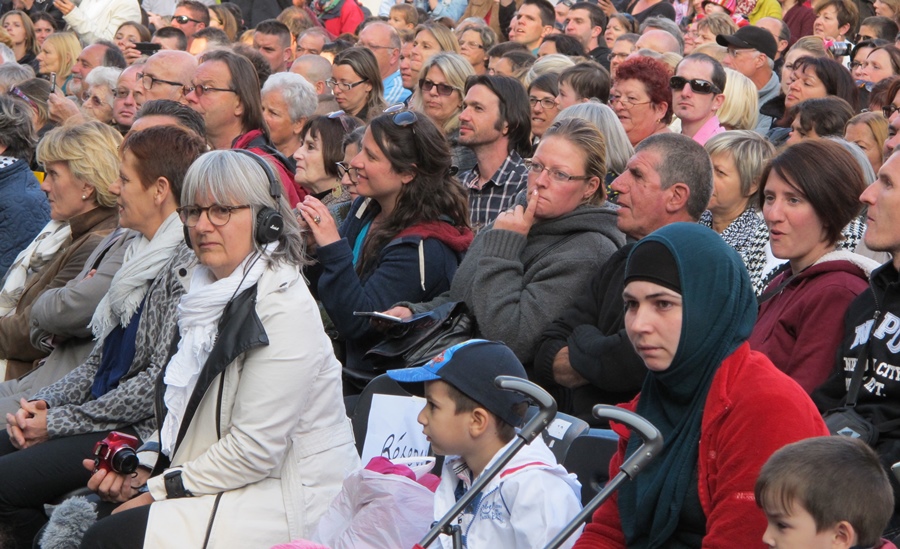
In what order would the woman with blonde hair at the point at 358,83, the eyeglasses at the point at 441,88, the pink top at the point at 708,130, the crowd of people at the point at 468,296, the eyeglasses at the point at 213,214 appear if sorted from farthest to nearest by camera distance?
1. the woman with blonde hair at the point at 358,83
2. the eyeglasses at the point at 441,88
3. the pink top at the point at 708,130
4. the eyeglasses at the point at 213,214
5. the crowd of people at the point at 468,296

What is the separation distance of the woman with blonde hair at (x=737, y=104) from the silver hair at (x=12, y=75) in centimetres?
579

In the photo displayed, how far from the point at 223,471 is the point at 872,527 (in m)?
2.10

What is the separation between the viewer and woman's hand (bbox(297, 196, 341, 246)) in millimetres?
5211

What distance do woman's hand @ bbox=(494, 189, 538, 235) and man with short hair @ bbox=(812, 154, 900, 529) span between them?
1.44 m

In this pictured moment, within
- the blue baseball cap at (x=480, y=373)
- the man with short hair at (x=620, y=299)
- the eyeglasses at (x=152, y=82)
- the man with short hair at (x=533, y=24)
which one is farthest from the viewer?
the man with short hair at (x=533, y=24)

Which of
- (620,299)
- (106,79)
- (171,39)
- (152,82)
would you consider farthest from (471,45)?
(620,299)

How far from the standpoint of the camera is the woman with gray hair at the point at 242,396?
386 cm

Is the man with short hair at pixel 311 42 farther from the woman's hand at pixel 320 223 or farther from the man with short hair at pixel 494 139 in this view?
the woman's hand at pixel 320 223

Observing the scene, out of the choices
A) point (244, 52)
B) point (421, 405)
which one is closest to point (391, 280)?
point (421, 405)

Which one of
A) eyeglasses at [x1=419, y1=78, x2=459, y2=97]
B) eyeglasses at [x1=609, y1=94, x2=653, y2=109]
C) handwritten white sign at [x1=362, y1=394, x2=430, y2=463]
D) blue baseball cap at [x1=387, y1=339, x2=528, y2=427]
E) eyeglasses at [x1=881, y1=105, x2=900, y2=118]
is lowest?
handwritten white sign at [x1=362, y1=394, x2=430, y2=463]

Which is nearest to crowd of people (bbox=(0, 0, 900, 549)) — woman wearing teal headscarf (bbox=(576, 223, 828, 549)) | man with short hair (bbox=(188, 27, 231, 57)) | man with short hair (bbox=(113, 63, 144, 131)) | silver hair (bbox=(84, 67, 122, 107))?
woman wearing teal headscarf (bbox=(576, 223, 828, 549))

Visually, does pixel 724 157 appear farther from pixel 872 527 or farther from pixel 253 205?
pixel 872 527

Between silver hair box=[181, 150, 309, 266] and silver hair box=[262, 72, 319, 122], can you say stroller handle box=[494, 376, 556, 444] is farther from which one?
silver hair box=[262, 72, 319, 122]

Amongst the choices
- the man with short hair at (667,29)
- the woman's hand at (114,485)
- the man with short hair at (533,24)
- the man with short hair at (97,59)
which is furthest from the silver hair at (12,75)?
the woman's hand at (114,485)
